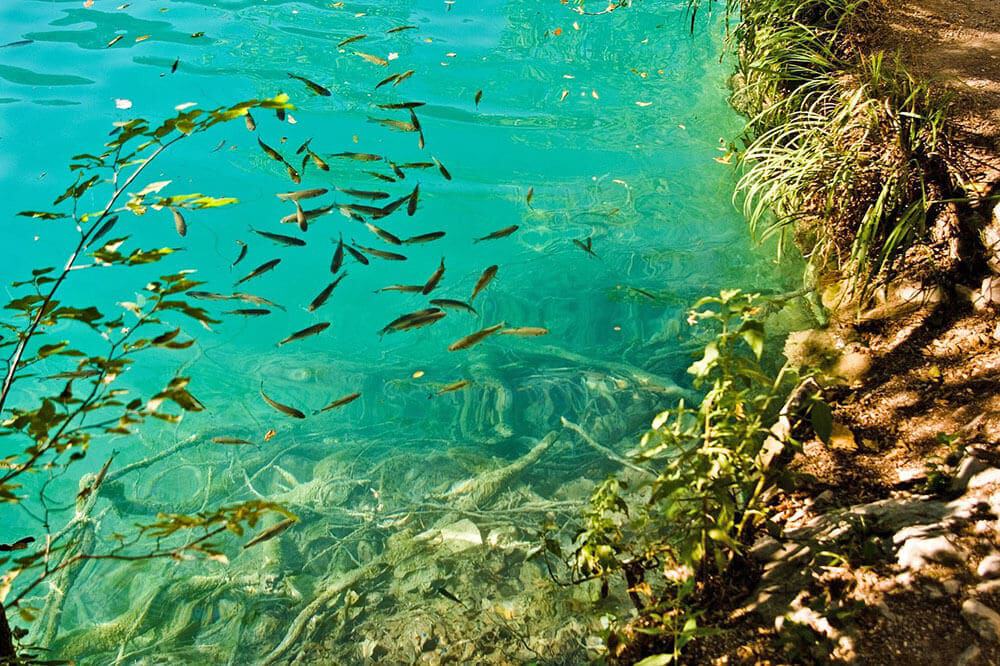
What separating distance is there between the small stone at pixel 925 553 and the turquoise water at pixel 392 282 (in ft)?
3.31

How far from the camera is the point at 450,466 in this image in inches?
132

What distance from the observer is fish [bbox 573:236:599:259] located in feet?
14.1

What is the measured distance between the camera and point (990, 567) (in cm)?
187

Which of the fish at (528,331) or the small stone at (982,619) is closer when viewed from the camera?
the small stone at (982,619)

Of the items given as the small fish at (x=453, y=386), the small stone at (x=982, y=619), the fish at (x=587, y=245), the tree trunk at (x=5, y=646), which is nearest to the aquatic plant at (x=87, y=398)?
the tree trunk at (x=5, y=646)

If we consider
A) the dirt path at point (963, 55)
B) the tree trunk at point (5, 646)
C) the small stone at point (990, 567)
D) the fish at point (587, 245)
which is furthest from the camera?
the fish at point (587, 245)

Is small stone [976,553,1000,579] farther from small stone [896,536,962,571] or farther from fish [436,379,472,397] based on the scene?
fish [436,379,472,397]

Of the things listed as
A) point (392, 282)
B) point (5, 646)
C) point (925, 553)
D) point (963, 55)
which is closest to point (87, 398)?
point (5, 646)

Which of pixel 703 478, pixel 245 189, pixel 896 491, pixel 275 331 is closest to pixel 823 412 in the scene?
pixel 703 478

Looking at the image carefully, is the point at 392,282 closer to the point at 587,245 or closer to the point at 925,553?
the point at 587,245

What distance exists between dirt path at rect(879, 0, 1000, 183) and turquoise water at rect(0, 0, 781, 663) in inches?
47.1

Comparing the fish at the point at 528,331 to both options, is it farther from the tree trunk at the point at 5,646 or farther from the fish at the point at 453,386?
the tree trunk at the point at 5,646

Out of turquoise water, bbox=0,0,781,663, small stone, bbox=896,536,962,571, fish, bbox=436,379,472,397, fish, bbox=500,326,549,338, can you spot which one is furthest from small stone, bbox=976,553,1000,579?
fish, bbox=436,379,472,397

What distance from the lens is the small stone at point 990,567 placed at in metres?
1.86
